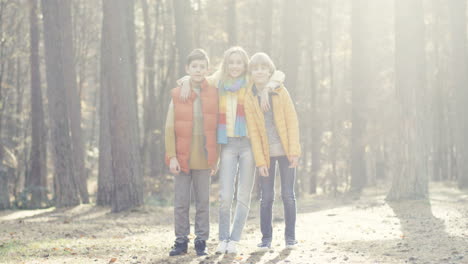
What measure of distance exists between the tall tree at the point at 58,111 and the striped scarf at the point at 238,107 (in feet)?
30.9

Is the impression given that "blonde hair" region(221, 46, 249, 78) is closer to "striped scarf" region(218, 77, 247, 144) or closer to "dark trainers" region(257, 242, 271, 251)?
"striped scarf" region(218, 77, 247, 144)

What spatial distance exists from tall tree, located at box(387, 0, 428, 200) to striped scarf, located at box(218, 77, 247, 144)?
7.10 m

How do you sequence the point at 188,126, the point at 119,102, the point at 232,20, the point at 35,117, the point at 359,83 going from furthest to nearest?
the point at 232,20 < the point at 35,117 < the point at 359,83 < the point at 119,102 < the point at 188,126

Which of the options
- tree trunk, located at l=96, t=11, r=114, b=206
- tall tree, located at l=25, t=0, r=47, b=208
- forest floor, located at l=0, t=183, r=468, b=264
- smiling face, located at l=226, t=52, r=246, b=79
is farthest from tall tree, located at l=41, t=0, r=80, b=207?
smiling face, located at l=226, t=52, r=246, b=79

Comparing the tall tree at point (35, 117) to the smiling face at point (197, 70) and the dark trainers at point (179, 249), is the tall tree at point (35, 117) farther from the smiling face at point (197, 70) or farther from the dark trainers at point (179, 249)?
the smiling face at point (197, 70)

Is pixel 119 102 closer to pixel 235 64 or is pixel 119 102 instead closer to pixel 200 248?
pixel 235 64

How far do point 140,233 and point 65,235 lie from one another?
127 centimetres

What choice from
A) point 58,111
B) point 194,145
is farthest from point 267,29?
point 194,145

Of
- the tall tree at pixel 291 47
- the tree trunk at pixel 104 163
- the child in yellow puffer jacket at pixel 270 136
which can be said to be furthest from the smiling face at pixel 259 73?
the tall tree at pixel 291 47

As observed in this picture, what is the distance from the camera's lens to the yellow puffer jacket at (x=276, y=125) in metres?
6.92

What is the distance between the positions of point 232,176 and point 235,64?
1303mm

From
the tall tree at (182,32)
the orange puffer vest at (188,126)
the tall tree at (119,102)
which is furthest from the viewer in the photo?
the tall tree at (182,32)

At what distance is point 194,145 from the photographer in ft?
22.9

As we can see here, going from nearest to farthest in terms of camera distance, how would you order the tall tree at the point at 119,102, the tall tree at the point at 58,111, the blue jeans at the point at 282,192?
1. the blue jeans at the point at 282,192
2. the tall tree at the point at 119,102
3. the tall tree at the point at 58,111
